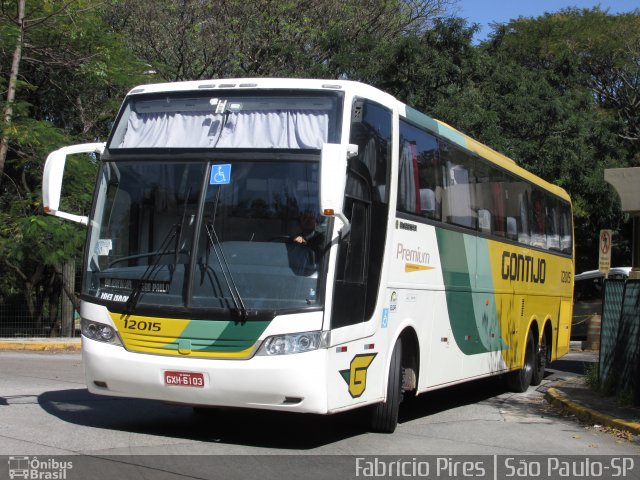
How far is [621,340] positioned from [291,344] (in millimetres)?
6530

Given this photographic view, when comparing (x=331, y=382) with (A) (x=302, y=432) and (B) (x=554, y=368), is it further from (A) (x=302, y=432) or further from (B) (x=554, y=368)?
(B) (x=554, y=368)

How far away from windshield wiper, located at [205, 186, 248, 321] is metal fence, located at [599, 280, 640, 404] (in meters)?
6.27

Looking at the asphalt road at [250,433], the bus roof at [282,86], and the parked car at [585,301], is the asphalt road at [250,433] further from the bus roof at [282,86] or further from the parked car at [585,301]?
the parked car at [585,301]

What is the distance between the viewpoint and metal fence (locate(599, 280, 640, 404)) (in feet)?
38.1

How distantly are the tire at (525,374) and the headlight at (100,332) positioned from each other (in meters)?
8.35

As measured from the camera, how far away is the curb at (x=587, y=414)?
392 inches

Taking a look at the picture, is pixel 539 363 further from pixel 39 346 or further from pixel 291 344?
pixel 39 346

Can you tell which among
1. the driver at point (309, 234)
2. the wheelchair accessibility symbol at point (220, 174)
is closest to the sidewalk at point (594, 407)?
the driver at point (309, 234)

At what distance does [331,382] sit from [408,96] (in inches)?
713

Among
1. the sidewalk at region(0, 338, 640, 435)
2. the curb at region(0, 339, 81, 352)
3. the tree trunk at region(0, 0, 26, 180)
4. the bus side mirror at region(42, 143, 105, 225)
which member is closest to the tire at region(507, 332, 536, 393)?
the sidewalk at region(0, 338, 640, 435)

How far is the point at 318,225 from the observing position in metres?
7.83

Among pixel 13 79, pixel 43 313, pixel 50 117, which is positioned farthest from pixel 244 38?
pixel 43 313

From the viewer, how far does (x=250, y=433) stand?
8945 mm

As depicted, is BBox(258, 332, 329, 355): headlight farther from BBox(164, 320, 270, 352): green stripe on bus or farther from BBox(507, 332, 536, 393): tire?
BBox(507, 332, 536, 393): tire
